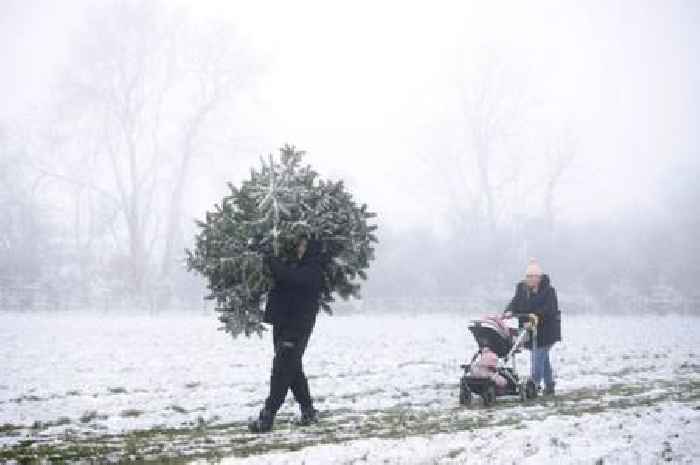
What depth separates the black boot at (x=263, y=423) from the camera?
7812 mm

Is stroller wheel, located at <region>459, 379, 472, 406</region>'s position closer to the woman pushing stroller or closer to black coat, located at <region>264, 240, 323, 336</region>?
the woman pushing stroller

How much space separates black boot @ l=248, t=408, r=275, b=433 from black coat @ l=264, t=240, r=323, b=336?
913 mm

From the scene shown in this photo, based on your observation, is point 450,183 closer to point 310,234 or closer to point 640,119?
point 310,234

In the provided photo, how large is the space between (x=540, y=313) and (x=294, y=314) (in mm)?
4471

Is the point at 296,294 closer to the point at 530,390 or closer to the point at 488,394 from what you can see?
the point at 488,394

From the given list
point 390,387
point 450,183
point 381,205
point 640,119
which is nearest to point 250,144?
point 450,183

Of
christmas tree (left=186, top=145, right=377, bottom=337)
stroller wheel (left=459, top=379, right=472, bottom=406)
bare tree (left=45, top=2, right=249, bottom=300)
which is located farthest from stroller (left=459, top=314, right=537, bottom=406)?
bare tree (left=45, top=2, right=249, bottom=300)

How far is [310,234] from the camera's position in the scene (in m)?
8.32

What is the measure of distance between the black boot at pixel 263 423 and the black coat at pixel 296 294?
0.91 m

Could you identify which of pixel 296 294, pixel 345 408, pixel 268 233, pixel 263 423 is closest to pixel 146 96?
pixel 345 408

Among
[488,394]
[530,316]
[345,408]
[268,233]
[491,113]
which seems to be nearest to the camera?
[268,233]

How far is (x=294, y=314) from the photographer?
837 cm

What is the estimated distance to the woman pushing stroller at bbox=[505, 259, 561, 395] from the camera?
11.1 metres

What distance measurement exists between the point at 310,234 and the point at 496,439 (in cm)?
307
